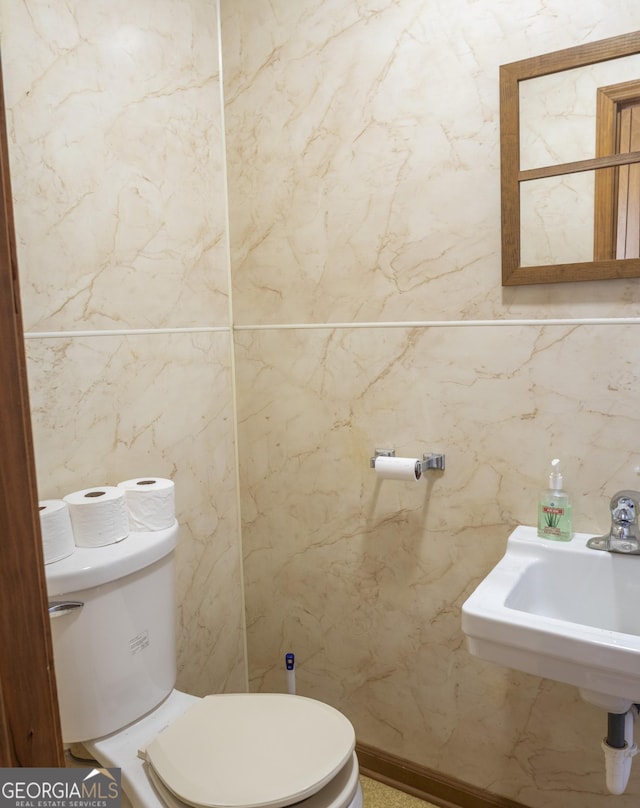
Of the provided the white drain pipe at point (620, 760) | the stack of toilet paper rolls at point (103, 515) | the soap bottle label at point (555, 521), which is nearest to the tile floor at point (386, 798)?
the white drain pipe at point (620, 760)

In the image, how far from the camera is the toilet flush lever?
1.17 m

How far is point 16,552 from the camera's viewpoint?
0.57 m

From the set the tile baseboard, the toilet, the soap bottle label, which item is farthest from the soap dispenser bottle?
the tile baseboard

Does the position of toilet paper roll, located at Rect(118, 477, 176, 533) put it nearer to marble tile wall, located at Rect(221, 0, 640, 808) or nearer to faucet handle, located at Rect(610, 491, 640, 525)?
marble tile wall, located at Rect(221, 0, 640, 808)

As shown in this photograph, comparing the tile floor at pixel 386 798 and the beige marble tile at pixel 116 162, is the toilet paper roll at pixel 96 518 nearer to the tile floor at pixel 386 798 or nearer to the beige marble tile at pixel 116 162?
the beige marble tile at pixel 116 162

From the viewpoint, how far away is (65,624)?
3.90 feet

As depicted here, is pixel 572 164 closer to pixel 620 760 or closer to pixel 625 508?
pixel 625 508

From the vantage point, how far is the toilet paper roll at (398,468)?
4.85ft

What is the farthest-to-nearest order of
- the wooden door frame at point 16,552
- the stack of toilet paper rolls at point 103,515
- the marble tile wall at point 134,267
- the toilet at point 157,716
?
the marble tile wall at point 134,267
the stack of toilet paper rolls at point 103,515
the toilet at point 157,716
the wooden door frame at point 16,552

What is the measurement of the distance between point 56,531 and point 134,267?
26.8 inches

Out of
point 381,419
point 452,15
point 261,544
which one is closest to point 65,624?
point 261,544

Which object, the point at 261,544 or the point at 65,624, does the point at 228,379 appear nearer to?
the point at 261,544

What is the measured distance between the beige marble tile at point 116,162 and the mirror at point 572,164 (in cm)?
83

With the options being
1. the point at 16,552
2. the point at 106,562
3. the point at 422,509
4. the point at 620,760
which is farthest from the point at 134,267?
the point at 620,760
